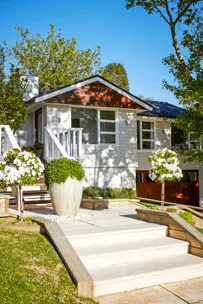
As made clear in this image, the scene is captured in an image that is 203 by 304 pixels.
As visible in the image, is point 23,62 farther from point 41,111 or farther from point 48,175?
point 48,175

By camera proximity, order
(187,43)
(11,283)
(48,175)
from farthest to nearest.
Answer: (187,43), (48,175), (11,283)

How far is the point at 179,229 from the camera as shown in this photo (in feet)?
21.4

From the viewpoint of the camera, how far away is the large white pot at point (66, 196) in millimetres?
7664

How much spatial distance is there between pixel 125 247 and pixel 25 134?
11.2 m

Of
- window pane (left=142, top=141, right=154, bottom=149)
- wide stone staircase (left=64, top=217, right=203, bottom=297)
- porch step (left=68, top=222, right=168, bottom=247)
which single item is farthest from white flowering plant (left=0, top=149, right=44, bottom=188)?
window pane (left=142, top=141, right=154, bottom=149)

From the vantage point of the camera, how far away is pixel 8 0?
49.9ft

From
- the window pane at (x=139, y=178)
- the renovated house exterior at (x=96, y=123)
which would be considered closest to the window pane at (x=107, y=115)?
the renovated house exterior at (x=96, y=123)

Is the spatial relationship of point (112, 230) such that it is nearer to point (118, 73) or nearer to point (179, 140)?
point (179, 140)

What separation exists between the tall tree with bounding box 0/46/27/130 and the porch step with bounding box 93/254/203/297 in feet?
30.1

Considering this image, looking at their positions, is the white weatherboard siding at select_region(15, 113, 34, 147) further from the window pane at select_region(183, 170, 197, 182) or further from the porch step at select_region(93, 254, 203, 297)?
the porch step at select_region(93, 254, 203, 297)

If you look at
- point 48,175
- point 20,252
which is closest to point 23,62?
point 48,175

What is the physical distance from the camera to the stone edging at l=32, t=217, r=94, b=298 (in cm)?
452

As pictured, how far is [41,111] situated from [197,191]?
1064 cm

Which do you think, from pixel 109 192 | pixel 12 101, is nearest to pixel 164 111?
pixel 109 192
